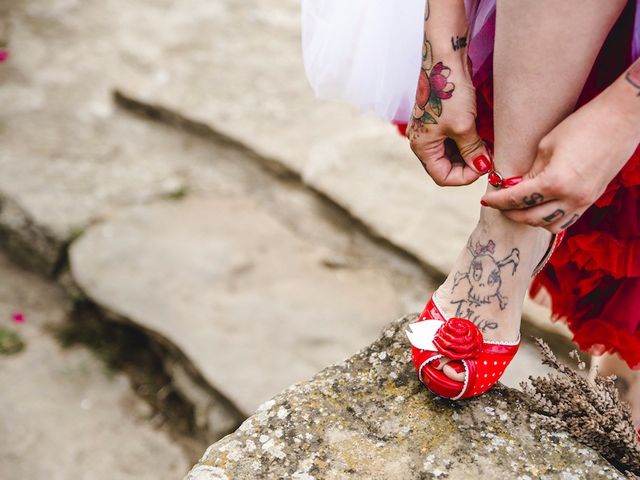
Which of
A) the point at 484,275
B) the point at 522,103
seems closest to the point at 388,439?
the point at 484,275

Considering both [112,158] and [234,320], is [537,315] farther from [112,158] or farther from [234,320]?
[112,158]

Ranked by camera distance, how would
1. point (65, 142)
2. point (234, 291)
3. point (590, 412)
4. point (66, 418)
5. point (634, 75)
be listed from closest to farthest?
point (634, 75), point (590, 412), point (66, 418), point (234, 291), point (65, 142)

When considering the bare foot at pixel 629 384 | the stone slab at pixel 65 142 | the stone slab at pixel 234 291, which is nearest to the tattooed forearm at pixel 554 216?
the bare foot at pixel 629 384

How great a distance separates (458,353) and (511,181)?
0.23m

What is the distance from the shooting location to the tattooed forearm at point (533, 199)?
0.86 metres

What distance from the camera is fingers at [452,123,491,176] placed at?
0.97 metres

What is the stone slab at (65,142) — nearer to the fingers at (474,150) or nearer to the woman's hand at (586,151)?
the fingers at (474,150)

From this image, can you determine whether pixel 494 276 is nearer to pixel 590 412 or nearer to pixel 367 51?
pixel 590 412

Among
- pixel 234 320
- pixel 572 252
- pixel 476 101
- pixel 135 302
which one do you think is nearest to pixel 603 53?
pixel 476 101

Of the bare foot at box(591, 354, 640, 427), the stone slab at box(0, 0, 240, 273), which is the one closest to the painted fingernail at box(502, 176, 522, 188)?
the bare foot at box(591, 354, 640, 427)

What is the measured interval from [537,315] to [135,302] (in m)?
1.01

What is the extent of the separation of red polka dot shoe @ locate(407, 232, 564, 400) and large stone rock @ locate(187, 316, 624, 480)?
0.13ft

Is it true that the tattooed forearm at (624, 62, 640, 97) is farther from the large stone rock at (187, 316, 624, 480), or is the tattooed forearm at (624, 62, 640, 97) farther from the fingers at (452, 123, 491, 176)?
the large stone rock at (187, 316, 624, 480)

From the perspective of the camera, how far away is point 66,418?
5.91 ft
